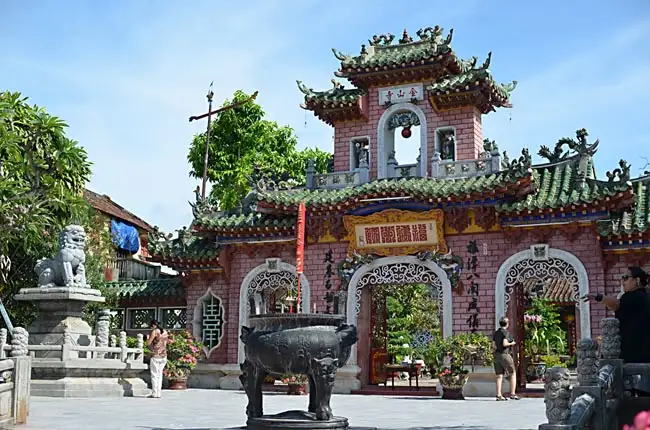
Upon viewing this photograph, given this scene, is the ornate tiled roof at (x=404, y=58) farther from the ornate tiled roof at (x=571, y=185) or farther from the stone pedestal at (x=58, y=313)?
the stone pedestal at (x=58, y=313)

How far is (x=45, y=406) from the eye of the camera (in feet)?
37.1

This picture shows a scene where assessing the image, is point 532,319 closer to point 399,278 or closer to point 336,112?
point 399,278

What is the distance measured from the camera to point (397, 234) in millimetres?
17406

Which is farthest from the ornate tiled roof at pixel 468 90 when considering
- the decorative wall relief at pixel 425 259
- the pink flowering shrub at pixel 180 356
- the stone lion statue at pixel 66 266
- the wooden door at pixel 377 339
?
the stone lion statue at pixel 66 266

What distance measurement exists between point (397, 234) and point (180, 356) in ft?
18.9

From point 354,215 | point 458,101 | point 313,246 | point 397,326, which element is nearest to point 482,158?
point 458,101

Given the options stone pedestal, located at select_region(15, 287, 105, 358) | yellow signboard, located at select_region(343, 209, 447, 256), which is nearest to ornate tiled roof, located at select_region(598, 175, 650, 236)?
yellow signboard, located at select_region(343, 209, 447, 256)

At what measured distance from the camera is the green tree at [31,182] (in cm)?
1544

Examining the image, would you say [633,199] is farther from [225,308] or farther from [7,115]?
[7,115]

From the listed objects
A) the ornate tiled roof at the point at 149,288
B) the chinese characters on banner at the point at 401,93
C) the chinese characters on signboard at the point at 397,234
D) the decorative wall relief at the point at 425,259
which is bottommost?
the ornate tiled roof at the point at 149,288

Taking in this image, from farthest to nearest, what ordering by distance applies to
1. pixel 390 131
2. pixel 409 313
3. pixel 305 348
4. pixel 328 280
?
pixel 409 313, pixel 390 131, pixel 328 280, pixel 305 348

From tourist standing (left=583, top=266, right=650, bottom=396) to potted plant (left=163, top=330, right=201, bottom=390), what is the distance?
1206 centimetres

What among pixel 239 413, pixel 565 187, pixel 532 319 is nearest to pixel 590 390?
pixel 239 413

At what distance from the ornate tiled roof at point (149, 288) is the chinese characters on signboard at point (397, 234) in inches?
231
